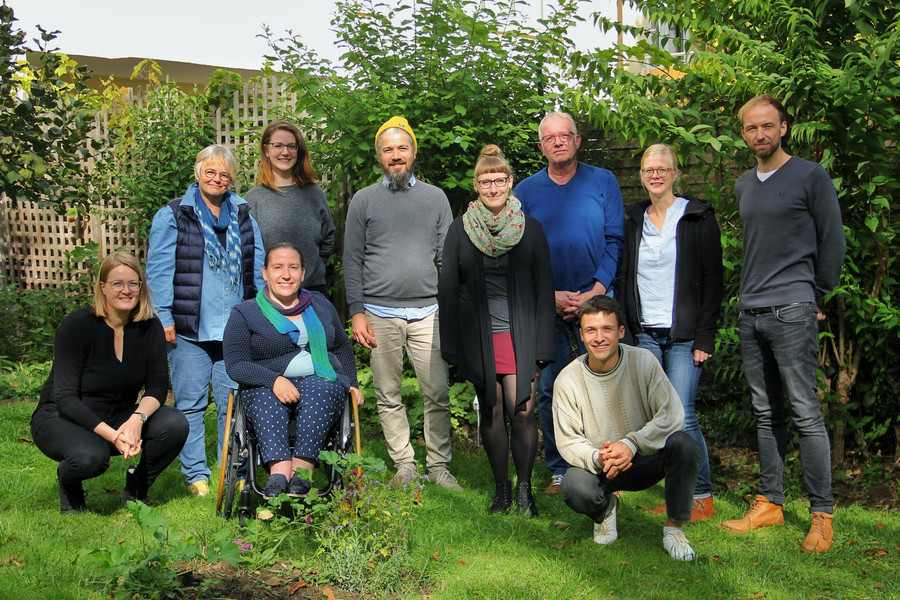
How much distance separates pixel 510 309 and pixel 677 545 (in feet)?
4.60

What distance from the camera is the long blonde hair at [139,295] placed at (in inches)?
177

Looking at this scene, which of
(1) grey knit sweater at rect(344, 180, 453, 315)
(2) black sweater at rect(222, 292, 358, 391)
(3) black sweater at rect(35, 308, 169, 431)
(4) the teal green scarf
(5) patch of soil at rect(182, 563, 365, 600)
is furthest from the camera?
(1) grey knit sweater at rect(344, 180, 453, 315)

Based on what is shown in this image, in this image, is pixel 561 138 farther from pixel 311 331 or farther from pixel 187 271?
pixel 187 271

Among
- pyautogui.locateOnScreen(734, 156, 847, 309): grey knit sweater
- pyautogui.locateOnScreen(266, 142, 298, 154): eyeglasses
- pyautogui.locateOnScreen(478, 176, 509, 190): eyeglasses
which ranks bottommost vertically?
pyautogui.locateOnScreen(734, 156, 847, 309): grey knit sweater

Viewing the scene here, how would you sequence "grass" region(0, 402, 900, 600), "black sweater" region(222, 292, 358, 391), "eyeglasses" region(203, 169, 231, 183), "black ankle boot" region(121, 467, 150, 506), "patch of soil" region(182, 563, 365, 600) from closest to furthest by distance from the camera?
"patch of soil" region(182, 563, 365, 600) < "grass" region(0, 402, 900, 600) < "black sweater" region(222, 292, 358, 391) < "black ankle boot" region(121, 467, 150, 506) < "eyeglasses" region(203, 169, 231, 183)

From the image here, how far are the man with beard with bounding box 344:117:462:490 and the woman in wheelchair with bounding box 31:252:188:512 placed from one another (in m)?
1.15

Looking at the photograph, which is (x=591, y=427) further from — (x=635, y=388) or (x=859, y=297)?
(x=859, y=297)

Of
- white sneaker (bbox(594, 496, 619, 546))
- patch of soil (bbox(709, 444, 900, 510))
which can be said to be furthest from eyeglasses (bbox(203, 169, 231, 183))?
patch of soil (bbox(709, 444, 900, 510))

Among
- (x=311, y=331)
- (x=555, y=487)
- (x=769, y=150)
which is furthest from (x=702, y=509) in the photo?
(x=311, y=331)

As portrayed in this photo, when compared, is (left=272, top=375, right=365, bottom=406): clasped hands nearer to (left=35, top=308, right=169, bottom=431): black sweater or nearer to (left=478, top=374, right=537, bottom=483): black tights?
(left=35, top=308, right=169, bottom=431): black sweater

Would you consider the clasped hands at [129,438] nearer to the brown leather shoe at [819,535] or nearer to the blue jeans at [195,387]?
the blue jeans at [195,387]

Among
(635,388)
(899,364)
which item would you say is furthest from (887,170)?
(635,388)

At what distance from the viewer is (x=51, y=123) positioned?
777 cm

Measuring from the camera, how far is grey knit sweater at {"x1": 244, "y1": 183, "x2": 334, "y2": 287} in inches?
199
